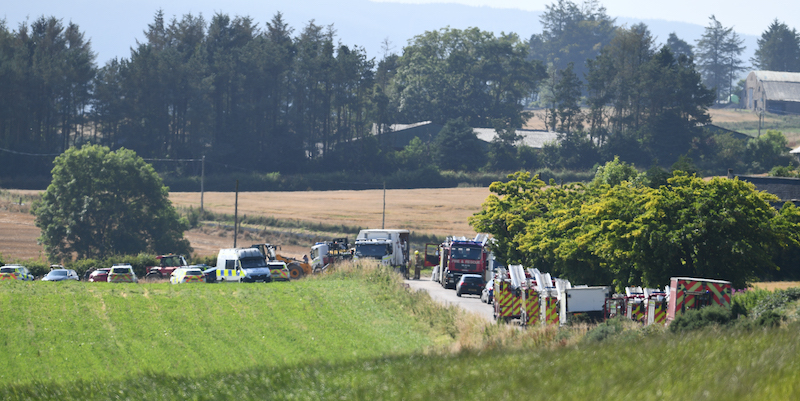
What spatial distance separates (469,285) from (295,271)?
12.6 meters

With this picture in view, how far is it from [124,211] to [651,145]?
7844 cm

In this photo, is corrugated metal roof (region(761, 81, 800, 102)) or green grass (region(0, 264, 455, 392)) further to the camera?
corrugated metal roof (region(761, 81, 800, 102))

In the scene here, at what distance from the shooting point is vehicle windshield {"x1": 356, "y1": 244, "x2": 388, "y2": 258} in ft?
152

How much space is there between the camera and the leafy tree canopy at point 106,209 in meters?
68.4

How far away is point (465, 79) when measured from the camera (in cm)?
14225

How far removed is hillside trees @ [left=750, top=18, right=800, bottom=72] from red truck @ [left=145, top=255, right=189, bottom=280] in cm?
18128

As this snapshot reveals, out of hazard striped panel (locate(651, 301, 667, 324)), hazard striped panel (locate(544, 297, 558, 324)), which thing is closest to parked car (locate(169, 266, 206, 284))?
hazard striped panel (locate(544, 297, 558, 324))

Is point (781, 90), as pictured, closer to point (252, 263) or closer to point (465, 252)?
point (465, 252)

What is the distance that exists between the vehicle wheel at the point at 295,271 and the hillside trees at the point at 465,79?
3550 inches

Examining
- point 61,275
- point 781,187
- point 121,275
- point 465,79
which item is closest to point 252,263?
point 121,275

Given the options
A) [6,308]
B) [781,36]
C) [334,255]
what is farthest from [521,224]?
[781,36]

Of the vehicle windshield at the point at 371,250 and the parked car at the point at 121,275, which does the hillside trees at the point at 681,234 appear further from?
the parked car at the point at 121,275

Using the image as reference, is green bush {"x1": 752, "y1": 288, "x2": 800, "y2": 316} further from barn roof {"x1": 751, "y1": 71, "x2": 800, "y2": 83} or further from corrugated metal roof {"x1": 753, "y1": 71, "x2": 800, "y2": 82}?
corrugated metal roof {"x1": 753, "y1": 71, "x2": 800, "y2": 82}

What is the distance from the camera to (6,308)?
2770 centimetres
